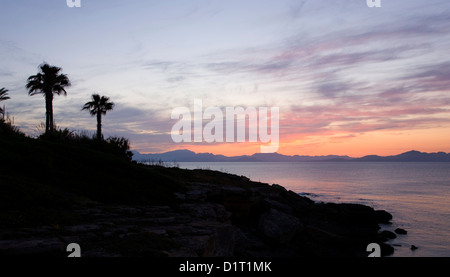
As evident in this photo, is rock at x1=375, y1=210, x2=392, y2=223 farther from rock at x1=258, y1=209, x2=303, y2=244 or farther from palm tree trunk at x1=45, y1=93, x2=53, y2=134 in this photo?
palm tree trunk at x1=45, y1=93, x2=53, y2=134

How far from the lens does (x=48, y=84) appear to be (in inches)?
1506

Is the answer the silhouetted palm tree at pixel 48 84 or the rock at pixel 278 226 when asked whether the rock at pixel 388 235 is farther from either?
the silhouetted palm tree at pixel 48 84

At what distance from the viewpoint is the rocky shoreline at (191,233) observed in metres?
6.98

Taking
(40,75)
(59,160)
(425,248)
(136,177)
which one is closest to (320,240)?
(425,248)

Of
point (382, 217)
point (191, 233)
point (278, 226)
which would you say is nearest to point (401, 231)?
point (382, 217)

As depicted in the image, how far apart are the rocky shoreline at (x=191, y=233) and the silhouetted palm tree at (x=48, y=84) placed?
27.8 meters

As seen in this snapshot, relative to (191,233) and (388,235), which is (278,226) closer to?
(191,233)

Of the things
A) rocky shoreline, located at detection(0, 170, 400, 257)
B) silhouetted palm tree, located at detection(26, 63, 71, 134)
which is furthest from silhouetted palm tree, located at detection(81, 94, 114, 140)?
rocky shoreline, located at detection(0, 170, 400, 257)

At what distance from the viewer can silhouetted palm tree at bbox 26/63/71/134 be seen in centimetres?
3812

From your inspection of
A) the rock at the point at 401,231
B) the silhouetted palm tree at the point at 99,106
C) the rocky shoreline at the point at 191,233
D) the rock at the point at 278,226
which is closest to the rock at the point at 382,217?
the rock at the point at 401,231
